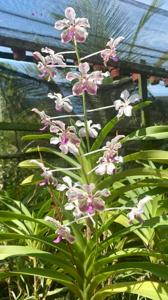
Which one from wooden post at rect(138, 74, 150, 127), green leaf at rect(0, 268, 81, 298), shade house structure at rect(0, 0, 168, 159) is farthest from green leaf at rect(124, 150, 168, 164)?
wooden post at rect(138, 74, 150, 127)

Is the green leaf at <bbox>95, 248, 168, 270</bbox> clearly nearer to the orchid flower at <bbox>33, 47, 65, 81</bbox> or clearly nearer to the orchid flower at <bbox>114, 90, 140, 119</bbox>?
the orchid flower at <bbox>114, 90, 140, 119</bbox>

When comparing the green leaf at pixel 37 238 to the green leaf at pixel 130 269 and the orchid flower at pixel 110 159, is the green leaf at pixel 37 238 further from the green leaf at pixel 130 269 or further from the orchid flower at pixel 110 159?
the orchid flower at pixel 110 159

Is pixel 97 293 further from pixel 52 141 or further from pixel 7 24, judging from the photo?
pixel 7 24

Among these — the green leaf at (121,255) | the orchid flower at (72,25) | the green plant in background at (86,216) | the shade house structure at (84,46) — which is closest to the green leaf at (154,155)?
the green plant in background at (86,216)

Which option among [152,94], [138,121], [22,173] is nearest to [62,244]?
[22,173]

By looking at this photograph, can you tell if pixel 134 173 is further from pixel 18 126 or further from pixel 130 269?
pixel 18 126

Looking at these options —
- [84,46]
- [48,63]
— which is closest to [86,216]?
[48,63]

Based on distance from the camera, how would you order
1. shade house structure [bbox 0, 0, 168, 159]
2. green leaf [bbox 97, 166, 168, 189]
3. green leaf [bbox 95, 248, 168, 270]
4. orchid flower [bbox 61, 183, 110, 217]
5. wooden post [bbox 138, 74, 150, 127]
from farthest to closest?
wooden post [bbox 138, 74, 150, 127] → shade house structure [bbox 0, 0, 168, 159] → green leaf [bbox 97, 166, 168, 189] → green leaf [bbox 95, 248, 168, 270] → orchid flower [bbox 61, 183, 110, 217]
